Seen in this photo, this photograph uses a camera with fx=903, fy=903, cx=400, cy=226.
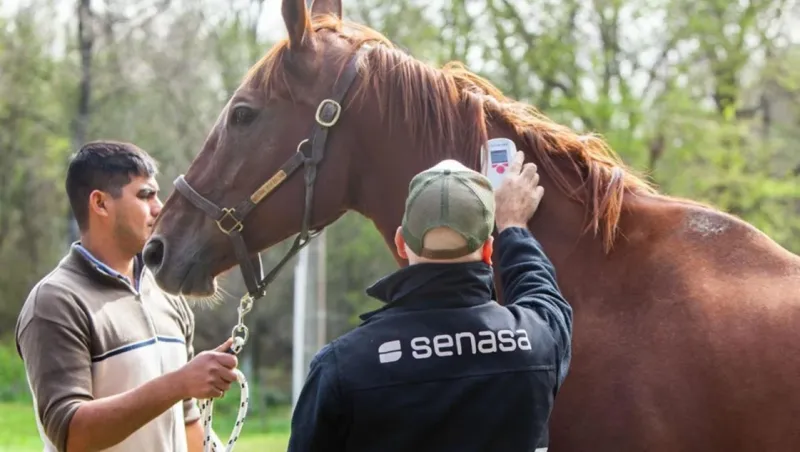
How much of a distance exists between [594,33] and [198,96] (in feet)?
30.7

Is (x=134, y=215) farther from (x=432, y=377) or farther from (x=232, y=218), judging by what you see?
(x=432, y=377)

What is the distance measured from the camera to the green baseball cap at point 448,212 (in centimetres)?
A: 223

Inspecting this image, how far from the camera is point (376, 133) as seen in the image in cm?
316

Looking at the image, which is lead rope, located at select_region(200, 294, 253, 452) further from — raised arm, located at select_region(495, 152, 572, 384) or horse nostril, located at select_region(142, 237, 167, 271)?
raised arm, located at select_region(495, 152, 572, 384)

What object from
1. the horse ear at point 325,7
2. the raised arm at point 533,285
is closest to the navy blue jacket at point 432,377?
the raised arm at point 533,285

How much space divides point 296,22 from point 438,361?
142 cm

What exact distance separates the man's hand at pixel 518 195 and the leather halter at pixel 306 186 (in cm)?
65

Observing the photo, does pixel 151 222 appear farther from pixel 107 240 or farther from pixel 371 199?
pixel 371 199

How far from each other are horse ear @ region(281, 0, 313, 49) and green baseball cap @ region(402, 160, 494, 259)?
3.39 feet

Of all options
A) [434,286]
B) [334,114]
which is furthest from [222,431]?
[434,286]

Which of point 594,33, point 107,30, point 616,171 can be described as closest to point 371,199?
point 616,171

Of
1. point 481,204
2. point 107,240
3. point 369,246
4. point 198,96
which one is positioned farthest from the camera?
point 369,246

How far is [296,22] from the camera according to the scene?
10.1 feet

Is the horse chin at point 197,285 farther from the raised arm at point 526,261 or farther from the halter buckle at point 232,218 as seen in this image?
the raised arm at point 526,261
